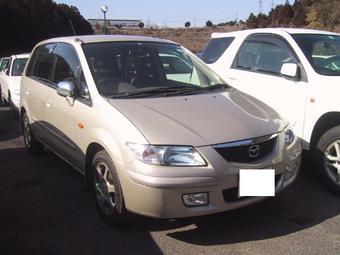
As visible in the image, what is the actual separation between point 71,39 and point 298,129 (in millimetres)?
2702

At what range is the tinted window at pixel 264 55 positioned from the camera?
5820 mm

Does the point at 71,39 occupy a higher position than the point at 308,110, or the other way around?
the point at 71,39

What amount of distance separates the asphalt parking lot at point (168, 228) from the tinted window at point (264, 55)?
1474mm

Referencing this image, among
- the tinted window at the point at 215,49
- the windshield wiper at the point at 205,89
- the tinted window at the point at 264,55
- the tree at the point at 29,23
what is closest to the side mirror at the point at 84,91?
the windshield wiper at the point at 205,89

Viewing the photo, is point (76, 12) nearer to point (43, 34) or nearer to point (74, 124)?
point (43, 34)

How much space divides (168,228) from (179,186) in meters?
0.73

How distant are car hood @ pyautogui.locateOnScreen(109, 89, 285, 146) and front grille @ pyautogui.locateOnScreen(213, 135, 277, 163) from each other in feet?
0.17

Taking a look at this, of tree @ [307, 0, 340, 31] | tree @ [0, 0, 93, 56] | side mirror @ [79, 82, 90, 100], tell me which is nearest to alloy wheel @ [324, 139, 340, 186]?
side mirror @ [79, 82, 90, 100]

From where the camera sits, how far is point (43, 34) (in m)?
39.9

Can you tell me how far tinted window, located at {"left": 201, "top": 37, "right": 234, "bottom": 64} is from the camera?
6.91 metres

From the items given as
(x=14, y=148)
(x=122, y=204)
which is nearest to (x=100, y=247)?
(x=122, y=204)

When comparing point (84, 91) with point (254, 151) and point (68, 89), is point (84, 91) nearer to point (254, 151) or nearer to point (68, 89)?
Result: point (68, 89)

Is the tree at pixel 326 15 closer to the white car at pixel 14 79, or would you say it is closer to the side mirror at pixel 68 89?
the white car at pixel 14 79

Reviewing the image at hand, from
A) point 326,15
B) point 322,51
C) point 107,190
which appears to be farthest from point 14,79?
point 326,15
